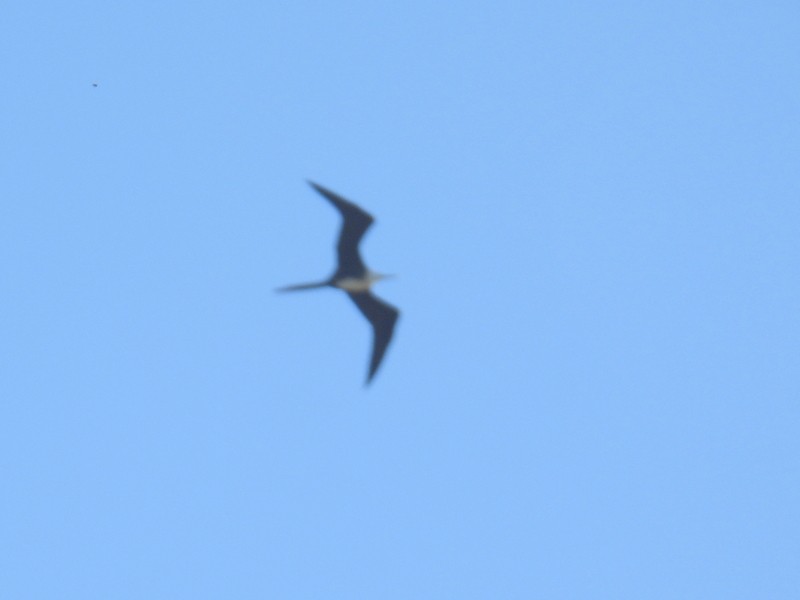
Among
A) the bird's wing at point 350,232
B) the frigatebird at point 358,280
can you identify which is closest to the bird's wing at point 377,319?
the frigatebird at point 358,280

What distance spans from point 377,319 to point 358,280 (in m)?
0.91

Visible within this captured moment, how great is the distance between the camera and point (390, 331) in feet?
68.5

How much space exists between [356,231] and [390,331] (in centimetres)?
212

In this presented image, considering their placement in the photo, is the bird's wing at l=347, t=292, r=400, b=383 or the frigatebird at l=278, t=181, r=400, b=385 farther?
the bird's wing at l=347, t=292, r=400, b=383

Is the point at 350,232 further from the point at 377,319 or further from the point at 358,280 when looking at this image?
the point at 377,319

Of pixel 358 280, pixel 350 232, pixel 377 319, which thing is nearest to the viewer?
pixel 350 232

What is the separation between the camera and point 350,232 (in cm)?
1952

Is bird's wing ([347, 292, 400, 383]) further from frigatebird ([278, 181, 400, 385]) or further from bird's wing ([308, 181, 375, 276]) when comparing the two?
bird's wing ([308, 181, 375, 276])

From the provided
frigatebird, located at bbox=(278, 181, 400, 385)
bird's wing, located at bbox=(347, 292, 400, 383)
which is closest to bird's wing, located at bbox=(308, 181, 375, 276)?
frigatebird, located at bbox=(278, 181, 400, 385)

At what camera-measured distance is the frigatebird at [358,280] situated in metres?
19.1

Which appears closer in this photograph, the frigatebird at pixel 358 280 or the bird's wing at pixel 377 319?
the frigatebird at pixel 358 280

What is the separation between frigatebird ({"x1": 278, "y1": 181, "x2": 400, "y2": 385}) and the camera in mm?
19125

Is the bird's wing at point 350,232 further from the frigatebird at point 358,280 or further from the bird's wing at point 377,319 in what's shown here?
the bird's wing at point 377,319

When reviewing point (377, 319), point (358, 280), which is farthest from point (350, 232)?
point (377, 319)
